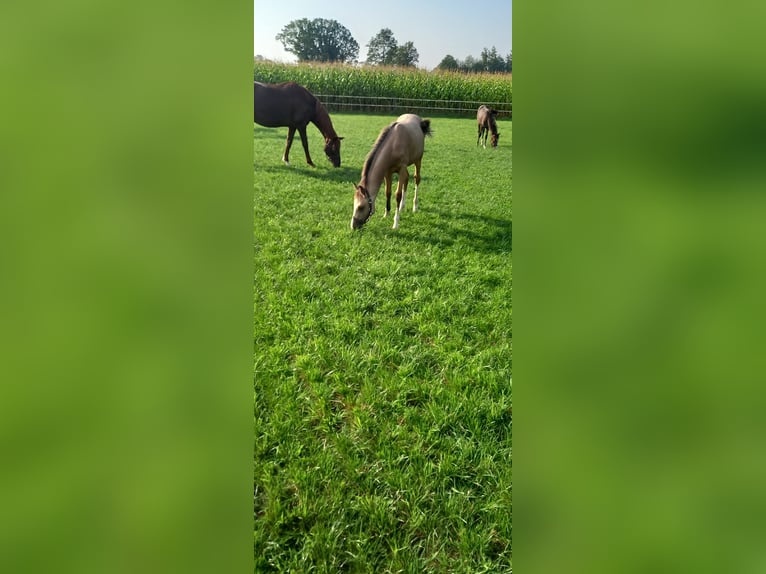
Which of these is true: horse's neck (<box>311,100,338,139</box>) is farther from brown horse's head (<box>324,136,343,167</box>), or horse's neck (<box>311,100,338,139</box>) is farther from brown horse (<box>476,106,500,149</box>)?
brown horse (<box>476,106,500,149</box>)

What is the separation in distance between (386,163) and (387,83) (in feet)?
39.1

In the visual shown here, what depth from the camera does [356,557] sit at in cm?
104

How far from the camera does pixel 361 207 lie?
141 inches

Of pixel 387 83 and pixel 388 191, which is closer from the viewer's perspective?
pixel 388 191

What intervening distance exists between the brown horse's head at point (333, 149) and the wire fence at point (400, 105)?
7.90 metres

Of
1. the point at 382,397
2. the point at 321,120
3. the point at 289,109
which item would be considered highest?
Answer: the point at 289,109

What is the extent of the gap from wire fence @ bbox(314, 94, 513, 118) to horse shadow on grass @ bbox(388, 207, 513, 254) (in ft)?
33.9

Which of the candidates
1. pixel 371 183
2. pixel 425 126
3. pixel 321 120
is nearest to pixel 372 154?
pixel 371 183

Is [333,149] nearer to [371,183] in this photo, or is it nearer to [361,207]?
[371,183]
